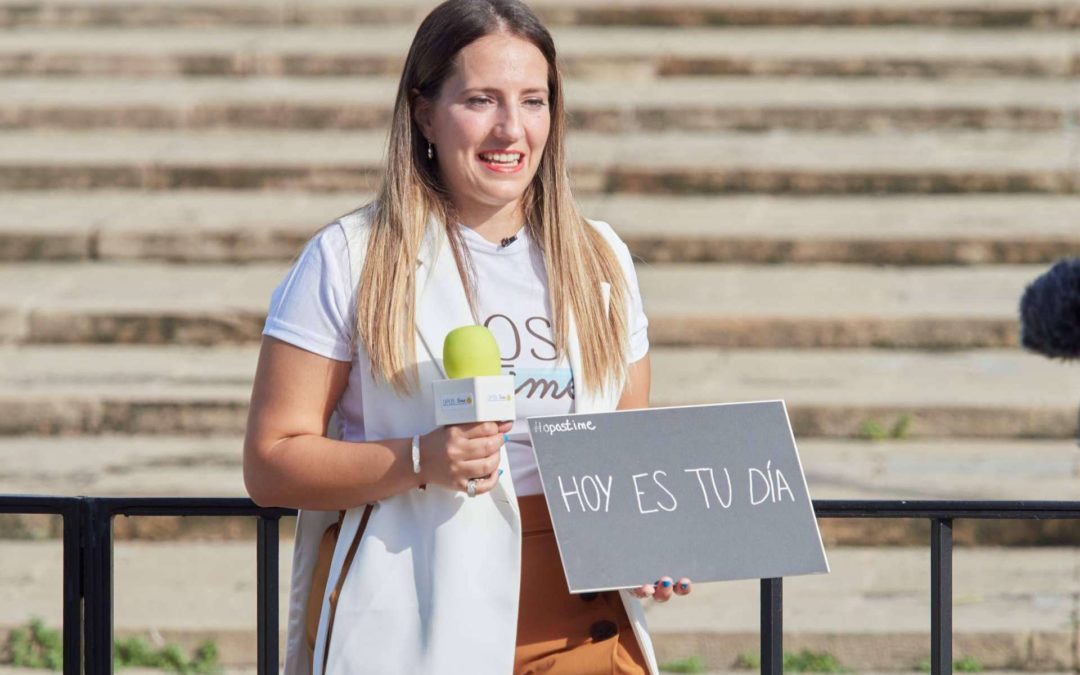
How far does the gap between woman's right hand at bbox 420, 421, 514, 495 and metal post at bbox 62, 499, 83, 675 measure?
39.7 inches

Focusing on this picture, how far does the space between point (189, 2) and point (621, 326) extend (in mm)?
7943

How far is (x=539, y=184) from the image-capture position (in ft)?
8.39

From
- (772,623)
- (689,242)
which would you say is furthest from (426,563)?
(689,242)

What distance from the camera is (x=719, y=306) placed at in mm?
7332

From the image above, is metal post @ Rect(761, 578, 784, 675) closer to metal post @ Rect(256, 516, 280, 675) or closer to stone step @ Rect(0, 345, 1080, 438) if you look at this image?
metal post @ Rect(256, 516, 280, 675)

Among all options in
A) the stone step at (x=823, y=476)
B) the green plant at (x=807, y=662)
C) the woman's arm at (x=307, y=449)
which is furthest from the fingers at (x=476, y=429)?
the stone step at (x=823, y=476)

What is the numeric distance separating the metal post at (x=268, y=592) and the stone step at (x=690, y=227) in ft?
16.0

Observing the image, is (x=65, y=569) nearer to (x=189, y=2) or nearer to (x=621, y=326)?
(x=621, y=326)

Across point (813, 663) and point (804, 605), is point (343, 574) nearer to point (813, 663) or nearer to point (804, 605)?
point (813, 663)

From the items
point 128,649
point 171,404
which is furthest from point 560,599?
point 171,404

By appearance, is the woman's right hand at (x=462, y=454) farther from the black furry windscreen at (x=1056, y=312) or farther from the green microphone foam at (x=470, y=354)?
the black furry windscreen at (x=1056, y=312)

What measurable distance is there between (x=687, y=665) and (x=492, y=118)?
3.42 meters

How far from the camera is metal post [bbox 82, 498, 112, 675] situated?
9.51 ft

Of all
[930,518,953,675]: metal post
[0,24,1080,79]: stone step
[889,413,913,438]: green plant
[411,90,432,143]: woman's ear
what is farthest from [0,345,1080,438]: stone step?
[411,90,432,143]: woman's ear
